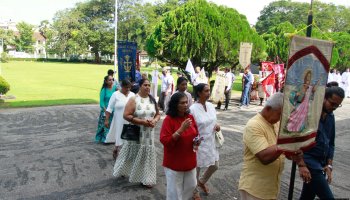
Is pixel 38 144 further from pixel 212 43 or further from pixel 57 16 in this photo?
pixel 57 16

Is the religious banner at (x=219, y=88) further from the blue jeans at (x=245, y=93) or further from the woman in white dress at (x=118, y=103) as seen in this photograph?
the woman in white dress at (x=118, y=103)

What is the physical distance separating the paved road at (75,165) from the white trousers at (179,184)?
47.6 inches

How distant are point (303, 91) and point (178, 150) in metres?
1.59

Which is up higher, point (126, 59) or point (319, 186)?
point (126, 59)

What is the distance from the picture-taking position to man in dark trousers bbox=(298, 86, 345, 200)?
342 cm

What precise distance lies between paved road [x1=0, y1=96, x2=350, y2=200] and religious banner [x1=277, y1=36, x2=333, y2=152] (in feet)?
8.53

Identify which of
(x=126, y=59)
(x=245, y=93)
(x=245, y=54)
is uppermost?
(x=245, y=54)

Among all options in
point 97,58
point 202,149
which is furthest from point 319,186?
point 97,58

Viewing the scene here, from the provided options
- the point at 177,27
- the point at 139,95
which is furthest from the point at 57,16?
the point at 139,95

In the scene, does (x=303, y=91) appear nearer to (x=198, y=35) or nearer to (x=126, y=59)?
(x=126, y=59)

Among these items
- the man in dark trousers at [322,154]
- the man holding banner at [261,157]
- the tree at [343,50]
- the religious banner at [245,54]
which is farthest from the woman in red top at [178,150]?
the tree at [343,50]

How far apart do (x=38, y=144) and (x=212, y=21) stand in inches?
474

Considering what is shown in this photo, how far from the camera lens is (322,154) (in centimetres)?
357

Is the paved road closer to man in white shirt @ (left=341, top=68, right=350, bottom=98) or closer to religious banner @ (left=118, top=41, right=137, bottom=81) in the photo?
religious banner @ (left=118, top=41, right=137, bottom=81)
